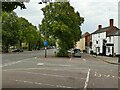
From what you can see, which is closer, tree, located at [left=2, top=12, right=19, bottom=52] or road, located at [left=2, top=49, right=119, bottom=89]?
road, located at [left=2, top=49, right=119, bottom=89]

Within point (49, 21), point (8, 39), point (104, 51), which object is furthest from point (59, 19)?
point (8, 39)

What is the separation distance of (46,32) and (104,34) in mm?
31194

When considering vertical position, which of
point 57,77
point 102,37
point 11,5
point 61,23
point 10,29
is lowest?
point 57,77

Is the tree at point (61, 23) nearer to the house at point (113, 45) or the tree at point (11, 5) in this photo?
the house at point (113, 45)

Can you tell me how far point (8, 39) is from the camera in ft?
323

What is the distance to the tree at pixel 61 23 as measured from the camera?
66.8m

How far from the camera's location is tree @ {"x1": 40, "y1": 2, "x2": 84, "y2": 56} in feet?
219

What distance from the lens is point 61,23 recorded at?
6719 centimetres

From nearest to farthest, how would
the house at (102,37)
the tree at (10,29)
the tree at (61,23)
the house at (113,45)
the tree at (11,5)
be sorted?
1. the tree at (11,5)
2. the tree at (61,23)
3. the house at (113,45)
4. the house at (102,37)
5. the tree at (10,29)

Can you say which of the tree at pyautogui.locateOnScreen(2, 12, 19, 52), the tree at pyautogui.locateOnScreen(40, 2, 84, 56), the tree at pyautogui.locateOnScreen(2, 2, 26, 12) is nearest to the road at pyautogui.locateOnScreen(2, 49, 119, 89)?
the tree at pyautogui.locateOnScreen(2, 2, 26, 12)

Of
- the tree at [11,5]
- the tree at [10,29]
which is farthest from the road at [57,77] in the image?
the tree at [10,29]

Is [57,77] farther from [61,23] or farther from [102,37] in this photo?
[102,37]

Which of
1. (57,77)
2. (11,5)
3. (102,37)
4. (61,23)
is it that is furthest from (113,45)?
(11,5)

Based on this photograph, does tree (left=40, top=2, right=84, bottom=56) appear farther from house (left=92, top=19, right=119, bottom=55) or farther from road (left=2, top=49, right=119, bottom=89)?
road (left=2, top=49, right=119, bottom=89)
